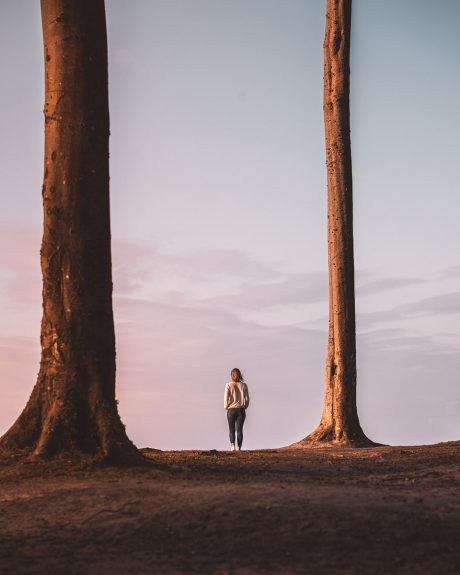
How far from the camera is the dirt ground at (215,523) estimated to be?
764 centimetres

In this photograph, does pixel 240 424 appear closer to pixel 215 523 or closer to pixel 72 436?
pixel 72 436

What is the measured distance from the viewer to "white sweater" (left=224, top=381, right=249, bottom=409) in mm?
20516

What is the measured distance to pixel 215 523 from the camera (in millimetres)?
8531

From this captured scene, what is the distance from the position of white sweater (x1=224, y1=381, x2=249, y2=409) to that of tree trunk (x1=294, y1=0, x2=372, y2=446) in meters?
1.57

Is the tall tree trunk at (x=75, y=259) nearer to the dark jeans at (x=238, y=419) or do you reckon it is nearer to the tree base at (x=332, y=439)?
the dark jeans at (x=238, y=419)

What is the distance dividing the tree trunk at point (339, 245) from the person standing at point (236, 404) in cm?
139

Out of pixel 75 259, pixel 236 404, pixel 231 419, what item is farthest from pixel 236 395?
pixel 75 259

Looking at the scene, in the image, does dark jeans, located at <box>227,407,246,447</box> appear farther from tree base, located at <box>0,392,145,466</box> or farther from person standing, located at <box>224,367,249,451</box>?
tree base, located at <box>0,392,145,466</box>

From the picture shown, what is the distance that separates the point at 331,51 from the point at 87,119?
11.2 meters

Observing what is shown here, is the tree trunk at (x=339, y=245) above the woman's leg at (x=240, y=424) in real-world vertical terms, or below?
above

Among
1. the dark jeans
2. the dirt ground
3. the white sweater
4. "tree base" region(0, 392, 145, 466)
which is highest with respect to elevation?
the white sweater

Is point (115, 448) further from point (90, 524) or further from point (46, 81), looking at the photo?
point (46, 81)

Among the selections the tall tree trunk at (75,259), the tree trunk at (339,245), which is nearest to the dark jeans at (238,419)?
the tree trunk at (339,245)

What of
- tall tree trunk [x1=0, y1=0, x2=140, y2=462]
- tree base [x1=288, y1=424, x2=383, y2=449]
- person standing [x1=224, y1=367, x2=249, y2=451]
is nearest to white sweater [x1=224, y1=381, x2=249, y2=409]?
person standing [x1=224, y1=367, x2=249, y2=451]
